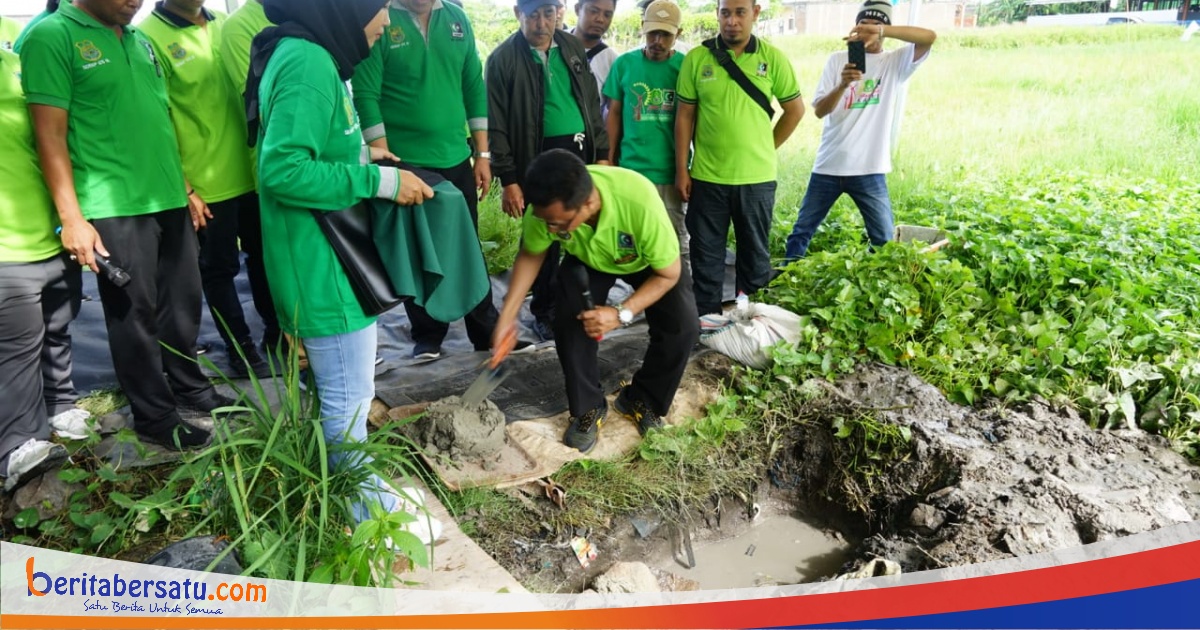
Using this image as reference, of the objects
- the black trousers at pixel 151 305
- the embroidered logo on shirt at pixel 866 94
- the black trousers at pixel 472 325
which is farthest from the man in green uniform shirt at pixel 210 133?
the embroidered logo on shirt at pixel 866 94

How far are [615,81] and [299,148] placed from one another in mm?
2567

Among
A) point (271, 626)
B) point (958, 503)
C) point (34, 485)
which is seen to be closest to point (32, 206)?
point (34, 485)

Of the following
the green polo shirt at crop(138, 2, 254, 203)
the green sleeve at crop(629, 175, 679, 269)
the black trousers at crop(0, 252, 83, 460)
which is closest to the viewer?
the black trousers at crop(0, 252, 83, 460)

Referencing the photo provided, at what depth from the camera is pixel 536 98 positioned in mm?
3703

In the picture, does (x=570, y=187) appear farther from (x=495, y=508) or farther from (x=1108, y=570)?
(x=1108, y=570)

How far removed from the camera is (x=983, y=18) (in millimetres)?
11484

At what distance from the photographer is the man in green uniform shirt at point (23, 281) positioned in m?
2.36

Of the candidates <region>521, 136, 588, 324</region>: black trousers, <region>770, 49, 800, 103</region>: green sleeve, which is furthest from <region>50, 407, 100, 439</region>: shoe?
<region>770, 49, 800, 103</region>: green sleeve

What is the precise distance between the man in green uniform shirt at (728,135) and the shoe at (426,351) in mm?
1475

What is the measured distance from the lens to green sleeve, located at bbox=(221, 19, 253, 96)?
2992 mm

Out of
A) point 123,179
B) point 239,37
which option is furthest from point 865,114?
point 123,179

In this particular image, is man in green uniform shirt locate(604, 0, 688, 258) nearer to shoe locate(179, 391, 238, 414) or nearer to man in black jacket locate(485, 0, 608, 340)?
man in black jacket locate(485, 0, 608, 340)

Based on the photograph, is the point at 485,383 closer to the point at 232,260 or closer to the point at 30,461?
the point at 232,260

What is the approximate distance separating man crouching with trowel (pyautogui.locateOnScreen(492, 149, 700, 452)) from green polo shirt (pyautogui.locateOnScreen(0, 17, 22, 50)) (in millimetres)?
2006
